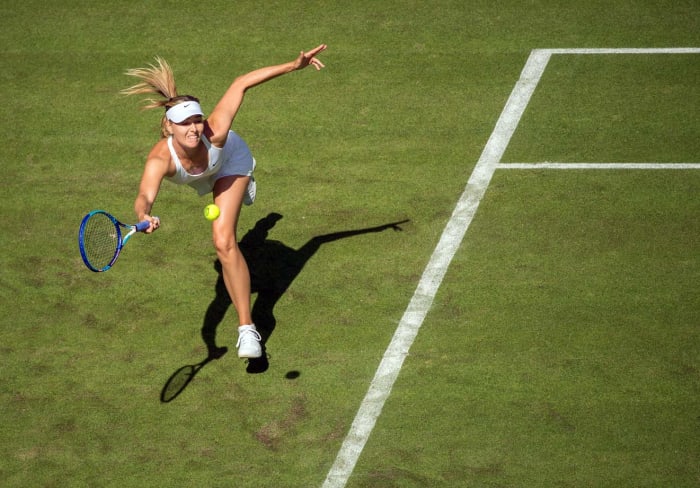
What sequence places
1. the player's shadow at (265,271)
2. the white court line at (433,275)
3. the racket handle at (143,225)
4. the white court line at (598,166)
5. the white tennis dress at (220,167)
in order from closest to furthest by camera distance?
the racket handle at (143,225) → the white court line at (433,275) → the white tennis dress at (220,167) → the player's shadow at (265,271) → the white court line at (598,166)

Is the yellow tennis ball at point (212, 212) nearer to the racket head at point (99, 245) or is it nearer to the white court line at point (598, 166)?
the racket head at point (99, 245)

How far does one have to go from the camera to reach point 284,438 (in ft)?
24.0

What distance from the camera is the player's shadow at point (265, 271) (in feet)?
27.8

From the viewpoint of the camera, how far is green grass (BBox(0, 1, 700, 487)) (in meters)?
7.24

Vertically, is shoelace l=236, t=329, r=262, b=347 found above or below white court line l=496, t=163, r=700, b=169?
above

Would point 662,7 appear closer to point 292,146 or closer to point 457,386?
point 292,146

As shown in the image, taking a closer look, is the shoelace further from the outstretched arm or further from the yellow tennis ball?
the outstretched arm

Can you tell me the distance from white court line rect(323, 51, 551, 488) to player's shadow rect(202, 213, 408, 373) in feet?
1.92

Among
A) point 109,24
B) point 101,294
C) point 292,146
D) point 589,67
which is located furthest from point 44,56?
point 589,67

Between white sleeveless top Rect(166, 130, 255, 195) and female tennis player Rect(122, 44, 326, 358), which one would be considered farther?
white sleeveless top Rect(166, 130, 255, 195)

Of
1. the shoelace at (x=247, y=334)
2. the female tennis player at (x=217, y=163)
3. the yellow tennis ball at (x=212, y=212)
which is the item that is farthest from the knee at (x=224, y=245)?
the shoelace at (x=247, y=334)

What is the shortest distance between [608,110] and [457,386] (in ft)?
14.6

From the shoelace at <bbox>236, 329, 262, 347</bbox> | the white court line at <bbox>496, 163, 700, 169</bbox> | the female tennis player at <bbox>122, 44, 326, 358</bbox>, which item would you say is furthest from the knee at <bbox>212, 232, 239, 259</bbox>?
the white court line at <bbox>496, 163, 700, 169</bbox>

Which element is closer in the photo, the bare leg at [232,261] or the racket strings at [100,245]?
the racket strings at [100,245]
